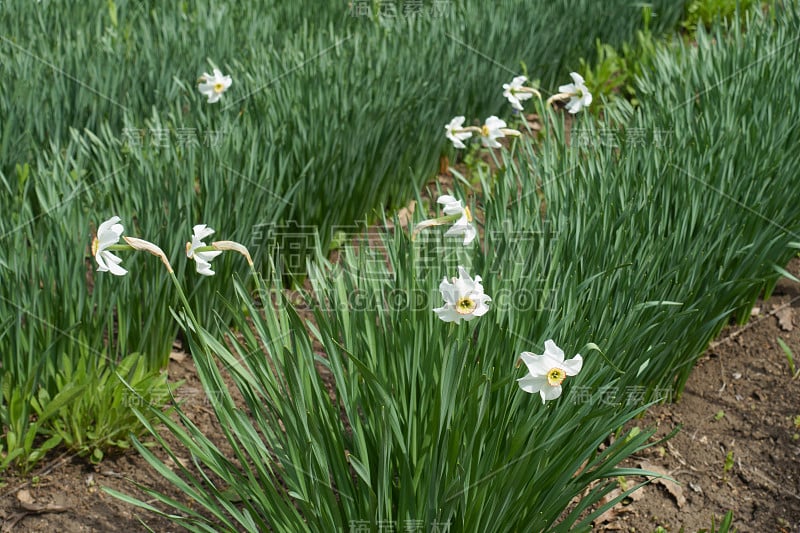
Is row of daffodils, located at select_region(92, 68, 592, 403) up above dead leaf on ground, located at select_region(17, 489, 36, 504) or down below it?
above

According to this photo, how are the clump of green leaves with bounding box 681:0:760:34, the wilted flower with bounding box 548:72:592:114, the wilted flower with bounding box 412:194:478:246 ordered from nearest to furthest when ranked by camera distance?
the wilted flower with bounding box 412:194:478:246, the wilted flower with bounding box 548:72:592:114, the clump of green leaves with bounding box 681:0:760:34

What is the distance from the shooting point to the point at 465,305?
60.9 inches

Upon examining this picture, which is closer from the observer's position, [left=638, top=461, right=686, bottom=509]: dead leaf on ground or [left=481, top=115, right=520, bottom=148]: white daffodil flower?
[left=638, top=461, right=686, bottom=509]: dead leaf on ground

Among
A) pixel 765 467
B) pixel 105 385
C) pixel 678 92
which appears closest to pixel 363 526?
pixel 105 385

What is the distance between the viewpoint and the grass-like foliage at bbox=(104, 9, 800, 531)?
1662 millimetres

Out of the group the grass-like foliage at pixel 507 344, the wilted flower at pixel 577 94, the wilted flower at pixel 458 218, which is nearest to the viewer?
the grass-like foliage at pixel 507 344

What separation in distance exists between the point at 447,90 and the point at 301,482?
2515 millimetres

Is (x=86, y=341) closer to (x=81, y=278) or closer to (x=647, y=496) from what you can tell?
(x=81, y=278)

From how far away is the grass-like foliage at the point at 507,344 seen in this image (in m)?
1.66

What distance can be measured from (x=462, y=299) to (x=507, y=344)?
1.09 ft

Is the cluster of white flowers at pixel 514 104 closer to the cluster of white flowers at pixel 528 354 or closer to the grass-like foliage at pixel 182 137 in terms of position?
the grass-like foliage at pixel 182 137

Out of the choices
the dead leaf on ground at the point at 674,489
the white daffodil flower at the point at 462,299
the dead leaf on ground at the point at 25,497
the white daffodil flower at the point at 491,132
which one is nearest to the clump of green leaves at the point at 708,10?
the white daffodil flower at the point at 491,132

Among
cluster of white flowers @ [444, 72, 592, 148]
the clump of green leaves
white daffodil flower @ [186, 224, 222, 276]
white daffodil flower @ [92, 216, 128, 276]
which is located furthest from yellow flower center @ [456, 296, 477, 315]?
the clump of green leaves

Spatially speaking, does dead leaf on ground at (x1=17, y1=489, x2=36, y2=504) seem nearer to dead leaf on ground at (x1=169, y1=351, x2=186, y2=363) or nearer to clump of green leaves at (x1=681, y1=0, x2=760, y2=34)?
dead leaf on ground at (x1=169, y1=351, x2=186, y2=363)
